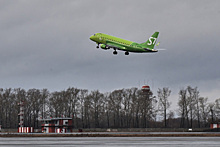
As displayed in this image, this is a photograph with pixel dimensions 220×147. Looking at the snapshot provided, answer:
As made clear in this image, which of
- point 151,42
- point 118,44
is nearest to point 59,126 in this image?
point 151,42

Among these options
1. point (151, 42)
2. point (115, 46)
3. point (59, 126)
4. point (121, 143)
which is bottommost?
point (121, 143)

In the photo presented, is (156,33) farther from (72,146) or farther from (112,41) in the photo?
(72,146)

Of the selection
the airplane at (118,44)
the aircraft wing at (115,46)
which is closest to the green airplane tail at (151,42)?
the airplane at (118,44)

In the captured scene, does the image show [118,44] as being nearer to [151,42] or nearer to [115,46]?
[115,46]

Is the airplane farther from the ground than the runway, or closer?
farther from the ground

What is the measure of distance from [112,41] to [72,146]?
51.3 m

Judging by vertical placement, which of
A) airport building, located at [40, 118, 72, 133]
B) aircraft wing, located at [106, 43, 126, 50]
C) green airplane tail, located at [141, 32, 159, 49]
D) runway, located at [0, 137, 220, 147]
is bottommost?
runway, located at [0, 137, 220, 147]

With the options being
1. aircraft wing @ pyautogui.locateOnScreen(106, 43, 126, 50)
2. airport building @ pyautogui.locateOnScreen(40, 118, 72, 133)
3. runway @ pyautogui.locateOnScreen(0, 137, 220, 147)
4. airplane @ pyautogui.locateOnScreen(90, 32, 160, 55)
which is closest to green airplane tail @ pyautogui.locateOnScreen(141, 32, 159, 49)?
airplane @ pyautogui.locateOnScreen(90, 32, 160, 55)

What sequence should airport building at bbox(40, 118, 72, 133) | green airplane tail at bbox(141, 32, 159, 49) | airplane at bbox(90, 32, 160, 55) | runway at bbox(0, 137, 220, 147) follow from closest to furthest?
runway at bbox(0, 137, 220, 147)
airplane at bbox(90, 32, 160, 55)
green airplane tail at bbox(141, 32, 159, 49)
airport building at bbox(40, 118, 72, 133)

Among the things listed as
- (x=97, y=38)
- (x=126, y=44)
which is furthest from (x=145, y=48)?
(x=97, y=38)

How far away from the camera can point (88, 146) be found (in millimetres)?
65438

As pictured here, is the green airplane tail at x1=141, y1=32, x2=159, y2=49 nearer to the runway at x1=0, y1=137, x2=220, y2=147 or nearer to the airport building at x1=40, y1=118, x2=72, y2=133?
the runway at x1=0, y1=137, x2=220, y2=147

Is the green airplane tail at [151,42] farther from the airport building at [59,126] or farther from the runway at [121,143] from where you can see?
the airport building at [59,126]

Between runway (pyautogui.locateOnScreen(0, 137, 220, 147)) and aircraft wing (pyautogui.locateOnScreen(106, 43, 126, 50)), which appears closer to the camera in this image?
runway (pyautogui.locateOnScreen(0, 137, 220, 147))
